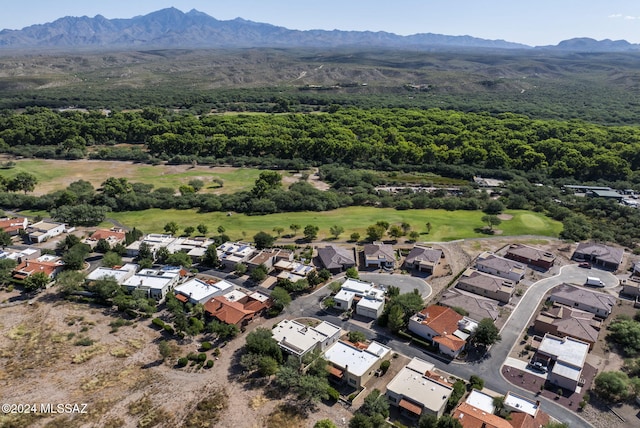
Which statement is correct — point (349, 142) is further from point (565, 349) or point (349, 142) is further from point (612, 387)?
point (612, 387)

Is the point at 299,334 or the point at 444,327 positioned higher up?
the point at 444,327

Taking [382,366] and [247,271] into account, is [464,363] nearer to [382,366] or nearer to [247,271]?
[382,366]

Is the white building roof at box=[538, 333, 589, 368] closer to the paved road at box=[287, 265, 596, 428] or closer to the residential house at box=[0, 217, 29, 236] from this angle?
the paved road at box=[287, 265, 596, 428]

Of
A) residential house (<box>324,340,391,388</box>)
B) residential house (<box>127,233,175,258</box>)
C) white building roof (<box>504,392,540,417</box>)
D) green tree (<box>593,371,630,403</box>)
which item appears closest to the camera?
white building roof (<box>504,392,540,417</box>)

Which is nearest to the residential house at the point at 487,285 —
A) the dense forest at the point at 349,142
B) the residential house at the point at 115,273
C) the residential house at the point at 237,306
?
the residential house at the point at 237,306

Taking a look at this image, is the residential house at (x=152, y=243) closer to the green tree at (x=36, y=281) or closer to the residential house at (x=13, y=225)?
the green tree at (x=36, y=281)

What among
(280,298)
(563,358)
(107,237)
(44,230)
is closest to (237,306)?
(280,298)

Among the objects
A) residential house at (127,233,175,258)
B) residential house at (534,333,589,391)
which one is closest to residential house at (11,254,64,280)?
residential house at (127,233,175,258)
